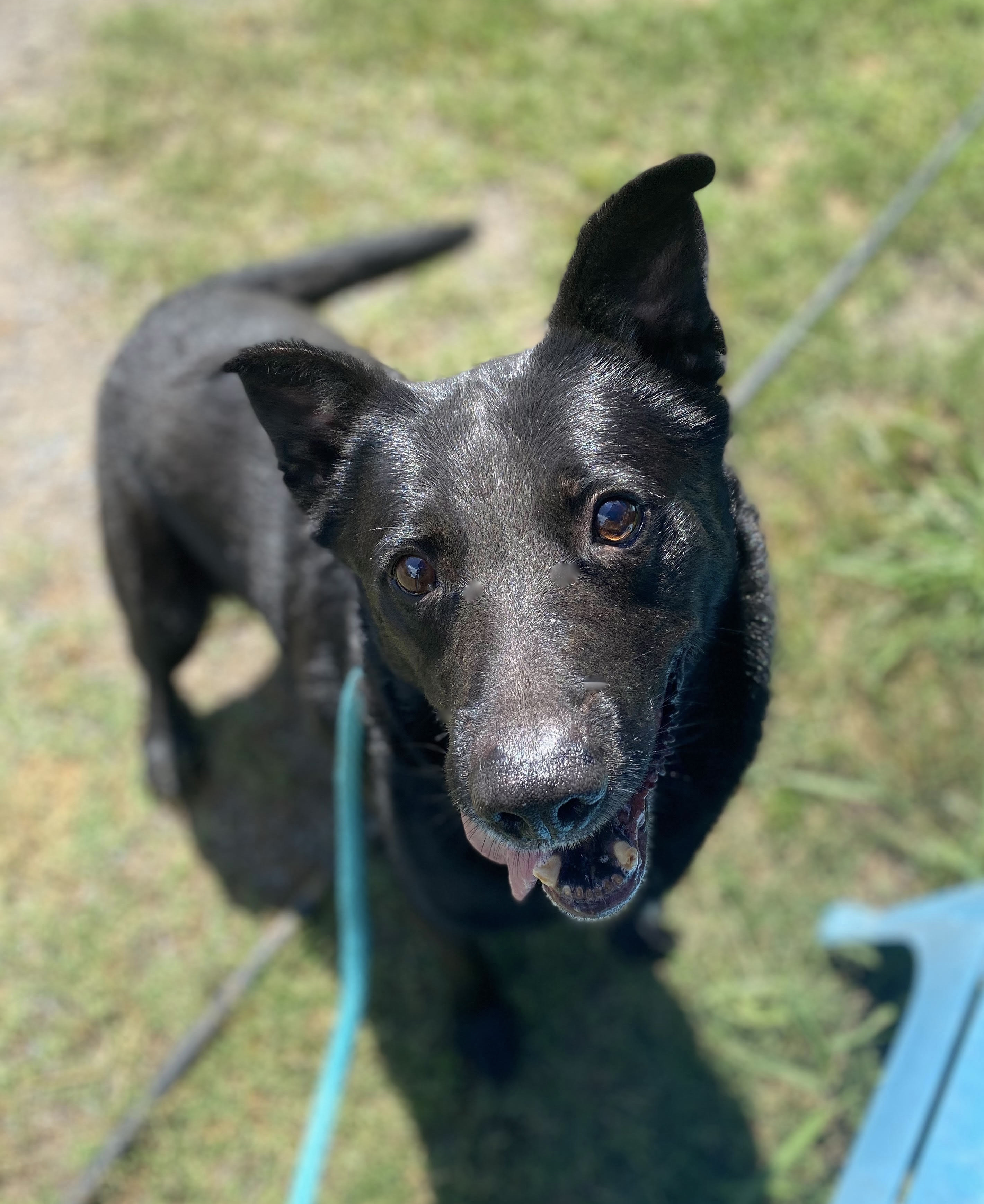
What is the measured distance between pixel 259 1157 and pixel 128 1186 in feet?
1.28

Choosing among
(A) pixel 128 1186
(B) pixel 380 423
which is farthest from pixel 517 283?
(A) pixel 128 1186

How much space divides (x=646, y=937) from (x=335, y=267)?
7.69 ft

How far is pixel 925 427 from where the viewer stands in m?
3.69

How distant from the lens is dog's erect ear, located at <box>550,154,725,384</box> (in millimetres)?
1613

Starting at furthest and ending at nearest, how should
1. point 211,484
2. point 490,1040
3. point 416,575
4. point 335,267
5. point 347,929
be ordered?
point 335,267 < point 490,1040 < point 211,484 < point 347,929 < point 416,575

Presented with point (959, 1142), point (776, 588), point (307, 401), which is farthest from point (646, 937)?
point (307, 401)

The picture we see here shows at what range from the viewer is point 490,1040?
297 cm

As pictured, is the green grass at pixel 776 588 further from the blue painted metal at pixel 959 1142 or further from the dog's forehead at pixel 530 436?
the dog's forehead at pixel 530 436

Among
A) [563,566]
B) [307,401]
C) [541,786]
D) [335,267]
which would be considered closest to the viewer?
[541,786]

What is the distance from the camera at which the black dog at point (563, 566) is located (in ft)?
5.30

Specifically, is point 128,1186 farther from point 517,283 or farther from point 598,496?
point 517,283

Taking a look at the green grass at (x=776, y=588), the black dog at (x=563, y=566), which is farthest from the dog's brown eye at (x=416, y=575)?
the green grass at (x=776, y=588)

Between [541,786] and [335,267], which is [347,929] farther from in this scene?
[335,267]

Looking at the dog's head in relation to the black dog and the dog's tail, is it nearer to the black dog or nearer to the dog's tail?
the black dog
